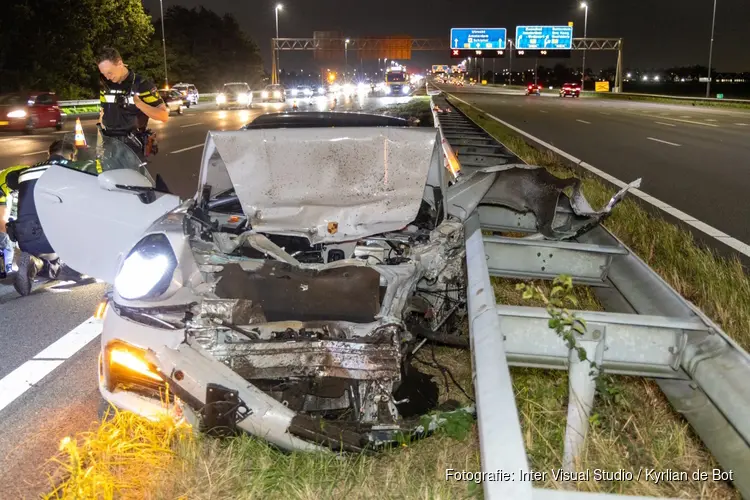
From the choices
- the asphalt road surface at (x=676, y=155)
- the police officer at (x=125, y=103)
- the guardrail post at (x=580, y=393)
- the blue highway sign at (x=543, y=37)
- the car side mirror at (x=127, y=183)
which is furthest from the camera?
the blue highway sign at (x=543, y=37)

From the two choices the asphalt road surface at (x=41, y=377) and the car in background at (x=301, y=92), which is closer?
the asphalt road surface at (x=41, y=377)

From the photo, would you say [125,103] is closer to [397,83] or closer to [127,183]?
[127,183]

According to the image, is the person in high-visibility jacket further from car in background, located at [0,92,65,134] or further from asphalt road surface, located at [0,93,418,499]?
car in background, located at [0,92,65,134]

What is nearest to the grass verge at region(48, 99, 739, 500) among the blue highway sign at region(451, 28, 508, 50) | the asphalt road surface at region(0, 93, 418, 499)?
the asphalt road surface at region(0, 93, 418, 499)

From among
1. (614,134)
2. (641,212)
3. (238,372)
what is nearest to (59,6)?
(614,134)

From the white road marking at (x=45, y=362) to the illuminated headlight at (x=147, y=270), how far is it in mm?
1243

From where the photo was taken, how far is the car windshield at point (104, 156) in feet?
18.8

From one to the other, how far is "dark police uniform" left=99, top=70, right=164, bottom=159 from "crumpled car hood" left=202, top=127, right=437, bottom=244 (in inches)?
106

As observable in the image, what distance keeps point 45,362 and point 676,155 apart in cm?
1474

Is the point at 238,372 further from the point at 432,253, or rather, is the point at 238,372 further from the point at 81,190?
the point at 81,190

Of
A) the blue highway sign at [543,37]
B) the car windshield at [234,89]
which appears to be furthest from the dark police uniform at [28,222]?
the blue highway sign at [543,37]

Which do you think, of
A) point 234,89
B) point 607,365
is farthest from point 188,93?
point 607,365

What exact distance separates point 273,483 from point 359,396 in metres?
0.55

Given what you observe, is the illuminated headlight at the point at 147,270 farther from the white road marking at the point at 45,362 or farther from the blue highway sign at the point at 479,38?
the blue highway sign at the point at 479,38
